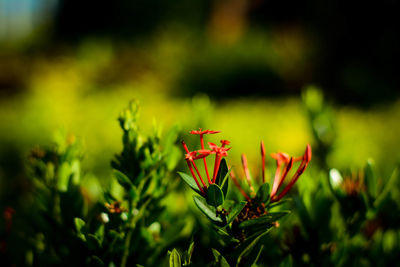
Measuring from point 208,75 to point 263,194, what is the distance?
842 centimetres

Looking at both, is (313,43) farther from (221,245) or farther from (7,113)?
(221,245)

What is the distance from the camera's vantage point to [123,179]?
840 millimetres

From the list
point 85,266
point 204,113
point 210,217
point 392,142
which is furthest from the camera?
point 392,142

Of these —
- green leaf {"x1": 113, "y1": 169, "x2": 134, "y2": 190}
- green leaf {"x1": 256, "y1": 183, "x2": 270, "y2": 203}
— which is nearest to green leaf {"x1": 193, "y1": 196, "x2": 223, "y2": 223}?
green leaf {"x1": 256, "y1": 183, "x2": 270, "y2": 203}

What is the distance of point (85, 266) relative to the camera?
95cm

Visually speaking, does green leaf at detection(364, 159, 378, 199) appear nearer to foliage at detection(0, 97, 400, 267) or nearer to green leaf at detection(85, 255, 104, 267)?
foliage at detection(0, 97, 400, 267)

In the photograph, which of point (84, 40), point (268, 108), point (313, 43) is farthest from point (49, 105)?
point (84, 40)

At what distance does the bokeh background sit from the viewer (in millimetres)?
3928

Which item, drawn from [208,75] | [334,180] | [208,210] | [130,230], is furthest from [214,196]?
[208,75]

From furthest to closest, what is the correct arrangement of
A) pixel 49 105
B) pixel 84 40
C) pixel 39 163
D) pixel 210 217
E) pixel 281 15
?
1. pixel 84 40
2. pixel 281 15
3. pixel 49 105
4. pixel 39 163
5. pixel 210 217

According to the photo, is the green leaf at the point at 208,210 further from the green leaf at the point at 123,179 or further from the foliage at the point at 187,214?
the green leaf at the point at 123,179

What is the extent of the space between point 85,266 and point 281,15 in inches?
537

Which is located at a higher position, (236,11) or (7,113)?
(236,11)

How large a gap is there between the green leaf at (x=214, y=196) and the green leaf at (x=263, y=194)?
0.11m
